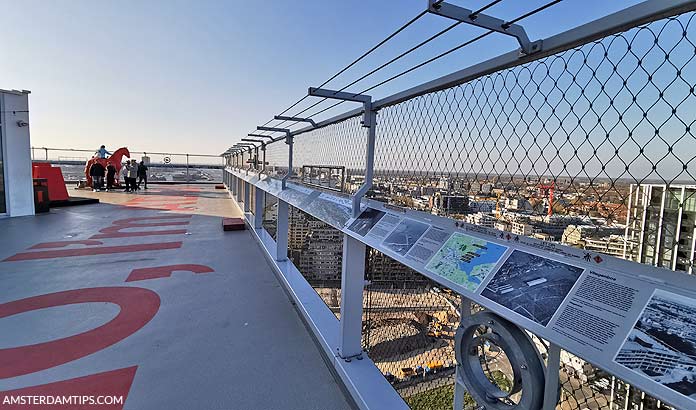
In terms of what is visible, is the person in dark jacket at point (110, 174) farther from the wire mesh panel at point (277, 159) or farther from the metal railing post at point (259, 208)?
the wire mesh panel at point (277, 159)

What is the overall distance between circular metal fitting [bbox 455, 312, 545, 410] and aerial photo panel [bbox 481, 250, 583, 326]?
104mm

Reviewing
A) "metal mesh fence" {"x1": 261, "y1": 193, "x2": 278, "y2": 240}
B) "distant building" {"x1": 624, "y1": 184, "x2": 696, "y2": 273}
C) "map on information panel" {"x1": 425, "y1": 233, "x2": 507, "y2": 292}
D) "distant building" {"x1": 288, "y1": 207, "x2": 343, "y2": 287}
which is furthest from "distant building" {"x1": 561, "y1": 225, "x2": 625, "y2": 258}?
"metal mesh fence" {"x1": 261, "y1": 193, "x2": 278, "y2": 240}

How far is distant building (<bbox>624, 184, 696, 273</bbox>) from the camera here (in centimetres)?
91

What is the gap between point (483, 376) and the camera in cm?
123

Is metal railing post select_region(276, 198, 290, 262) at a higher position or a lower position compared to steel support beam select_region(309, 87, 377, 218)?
lower

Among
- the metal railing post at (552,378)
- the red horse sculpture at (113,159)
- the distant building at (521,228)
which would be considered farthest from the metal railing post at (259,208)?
the red horse sculpture at (113,159)

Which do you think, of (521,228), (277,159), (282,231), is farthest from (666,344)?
(277,159)

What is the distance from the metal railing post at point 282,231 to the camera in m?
4.29

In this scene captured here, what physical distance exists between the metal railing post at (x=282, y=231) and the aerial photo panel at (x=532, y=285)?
11.2 feet

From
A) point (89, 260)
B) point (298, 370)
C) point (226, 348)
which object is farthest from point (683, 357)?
point (89, 260)

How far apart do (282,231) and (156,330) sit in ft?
6.01

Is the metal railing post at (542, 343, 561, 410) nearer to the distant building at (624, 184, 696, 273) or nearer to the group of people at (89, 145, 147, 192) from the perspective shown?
the distant building at (624, 184, 696, 273)

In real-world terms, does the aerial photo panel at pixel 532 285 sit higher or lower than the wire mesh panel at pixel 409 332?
higher

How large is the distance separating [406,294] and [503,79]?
1608 millimetres
